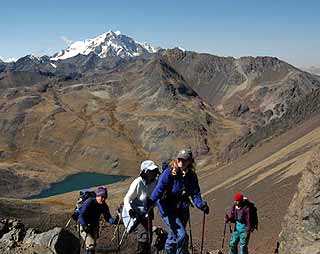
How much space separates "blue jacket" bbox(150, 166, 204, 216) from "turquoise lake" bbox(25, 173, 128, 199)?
115 meters

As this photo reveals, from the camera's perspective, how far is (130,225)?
12.3 meters

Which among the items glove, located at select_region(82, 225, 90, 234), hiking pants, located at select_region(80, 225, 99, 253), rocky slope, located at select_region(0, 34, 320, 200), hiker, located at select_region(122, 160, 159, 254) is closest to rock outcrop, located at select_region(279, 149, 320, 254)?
hiker, located at select_region(122, 160, 159, 254)

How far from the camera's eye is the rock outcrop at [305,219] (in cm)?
1579

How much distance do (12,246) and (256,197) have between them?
108ft

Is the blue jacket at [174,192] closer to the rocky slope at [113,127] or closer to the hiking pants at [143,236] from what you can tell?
the hiking pants at [143,236]

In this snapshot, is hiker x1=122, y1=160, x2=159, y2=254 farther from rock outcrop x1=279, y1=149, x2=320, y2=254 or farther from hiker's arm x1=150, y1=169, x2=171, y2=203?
rock outcrop x1=279, y1=149, x2=320, y2=254

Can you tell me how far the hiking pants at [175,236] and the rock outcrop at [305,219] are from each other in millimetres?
5361

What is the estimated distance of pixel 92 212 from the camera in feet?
43.5

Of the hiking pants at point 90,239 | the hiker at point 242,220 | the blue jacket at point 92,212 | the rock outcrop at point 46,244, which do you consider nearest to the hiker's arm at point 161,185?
the blue jacket at point 92,212

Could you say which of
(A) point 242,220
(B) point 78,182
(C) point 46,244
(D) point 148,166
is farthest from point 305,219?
(B) point 78,182

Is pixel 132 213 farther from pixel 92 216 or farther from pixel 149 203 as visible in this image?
pixel 92 216

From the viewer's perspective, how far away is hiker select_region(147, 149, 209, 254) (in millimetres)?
11117

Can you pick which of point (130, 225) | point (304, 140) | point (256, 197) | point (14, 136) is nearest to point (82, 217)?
point (130, 225)

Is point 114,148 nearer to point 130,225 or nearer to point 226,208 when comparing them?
point 226,208
